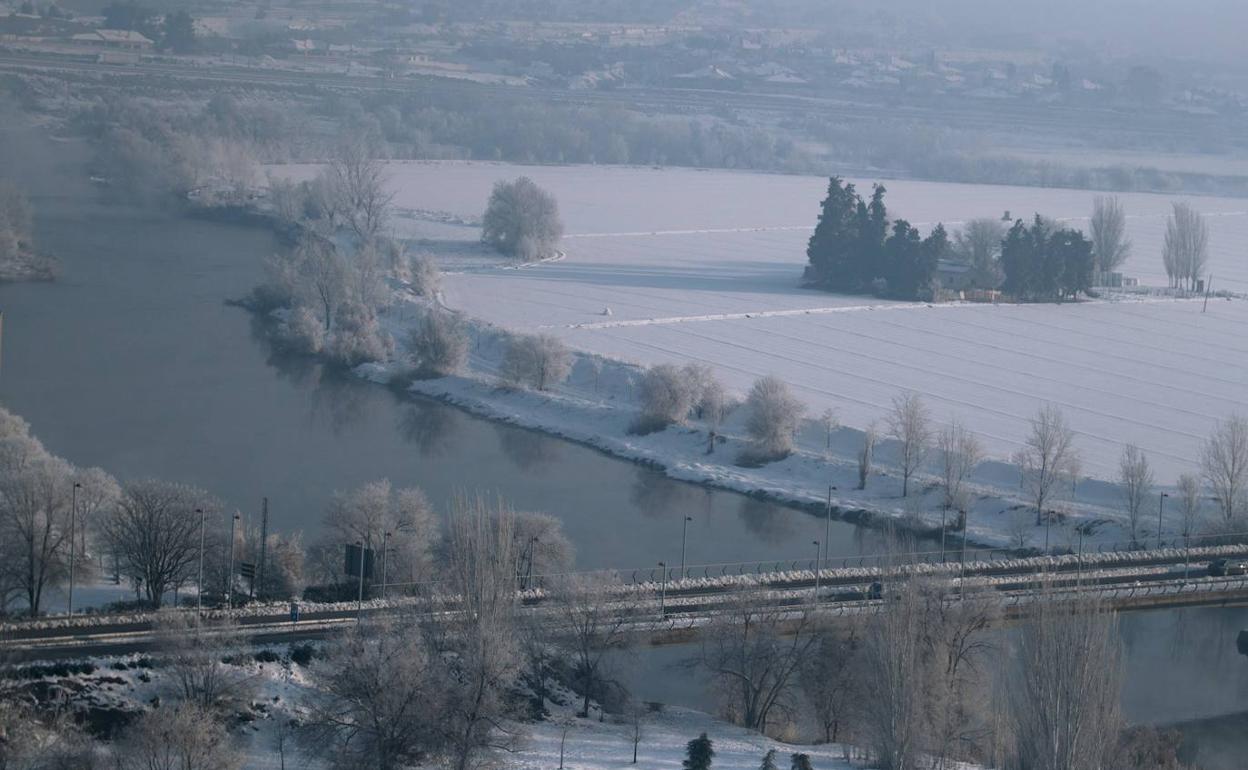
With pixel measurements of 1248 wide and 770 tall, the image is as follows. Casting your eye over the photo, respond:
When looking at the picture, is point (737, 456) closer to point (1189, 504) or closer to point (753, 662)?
point (1189, 504)

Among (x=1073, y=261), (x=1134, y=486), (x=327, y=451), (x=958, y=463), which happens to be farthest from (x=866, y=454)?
(x=1073, y=261)

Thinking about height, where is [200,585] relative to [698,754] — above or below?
above

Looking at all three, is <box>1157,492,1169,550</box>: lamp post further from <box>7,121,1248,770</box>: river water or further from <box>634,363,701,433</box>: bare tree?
<box>634,363,701,433</box>: bare tree

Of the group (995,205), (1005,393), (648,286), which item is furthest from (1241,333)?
(995,205)

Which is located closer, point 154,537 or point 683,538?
point 154,537

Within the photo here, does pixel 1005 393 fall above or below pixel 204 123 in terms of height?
below

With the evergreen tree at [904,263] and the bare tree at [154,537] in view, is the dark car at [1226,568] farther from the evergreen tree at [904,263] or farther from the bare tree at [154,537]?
the evergreen tree at [904,263]

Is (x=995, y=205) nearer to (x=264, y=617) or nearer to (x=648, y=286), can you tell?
(x=648, y=286)
